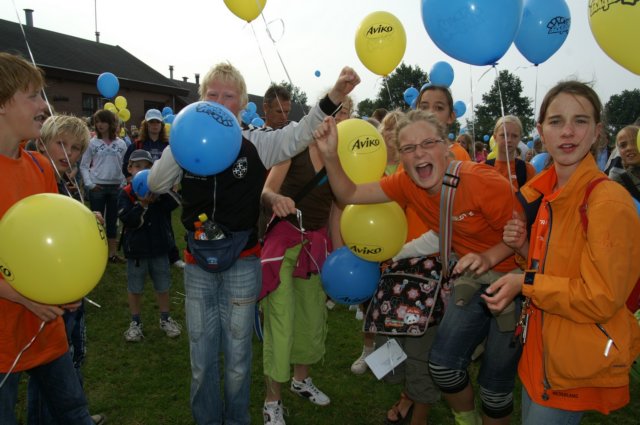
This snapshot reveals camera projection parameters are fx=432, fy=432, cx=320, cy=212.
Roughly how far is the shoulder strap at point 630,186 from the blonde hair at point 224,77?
361 centimetres

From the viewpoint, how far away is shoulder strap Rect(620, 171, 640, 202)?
3.96 meters

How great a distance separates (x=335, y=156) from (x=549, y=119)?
3.67 feet

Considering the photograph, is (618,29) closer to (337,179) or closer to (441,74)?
(337,179)

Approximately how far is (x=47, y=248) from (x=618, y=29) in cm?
268

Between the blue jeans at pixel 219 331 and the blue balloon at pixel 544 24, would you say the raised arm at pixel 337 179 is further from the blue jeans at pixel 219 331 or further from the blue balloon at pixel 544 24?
the blue balloon at pixel 544 24

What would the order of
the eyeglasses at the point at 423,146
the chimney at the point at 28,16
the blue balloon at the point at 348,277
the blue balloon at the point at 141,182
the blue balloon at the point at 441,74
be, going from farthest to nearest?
the chimney at the point at 28,16
the blue balloon at the point at 441,74
the blue balloon at the point at 141,182
the blue balloon at the point at 348,277
the eyeglasses at the point at 423,146

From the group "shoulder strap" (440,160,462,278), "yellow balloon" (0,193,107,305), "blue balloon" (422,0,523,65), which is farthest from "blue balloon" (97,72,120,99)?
"shoulder strap" (440,160,462,278)

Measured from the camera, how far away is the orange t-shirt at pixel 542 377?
1.75 metres

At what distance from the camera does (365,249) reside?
2791 mm

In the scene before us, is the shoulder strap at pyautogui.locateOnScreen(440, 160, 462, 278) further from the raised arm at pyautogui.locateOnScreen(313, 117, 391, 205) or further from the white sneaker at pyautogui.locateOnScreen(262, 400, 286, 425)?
the white sneaker at pyautogui.locateOnScreen(262, 400, 286, 425)

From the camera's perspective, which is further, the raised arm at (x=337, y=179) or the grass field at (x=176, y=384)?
the grass field at (x=176, y=384)

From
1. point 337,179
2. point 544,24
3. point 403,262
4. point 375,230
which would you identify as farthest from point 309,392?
point 544,24

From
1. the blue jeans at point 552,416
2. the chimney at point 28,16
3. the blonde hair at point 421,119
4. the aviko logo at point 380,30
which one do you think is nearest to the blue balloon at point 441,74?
the aviko logo at point 380,30

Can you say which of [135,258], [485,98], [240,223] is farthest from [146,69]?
[240,223]
